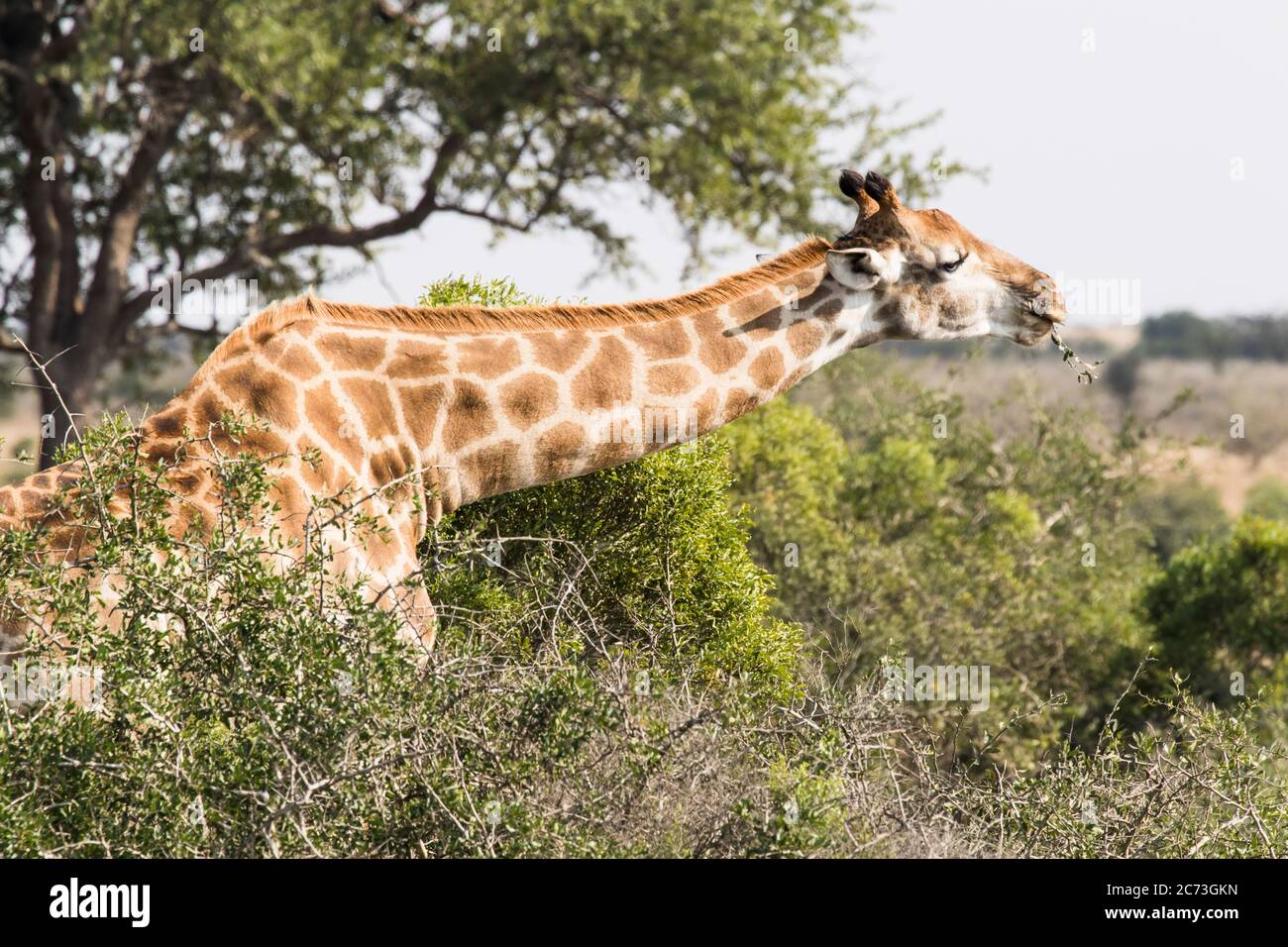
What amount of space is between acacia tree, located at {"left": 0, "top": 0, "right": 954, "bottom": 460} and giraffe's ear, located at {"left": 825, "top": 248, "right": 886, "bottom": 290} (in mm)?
11425

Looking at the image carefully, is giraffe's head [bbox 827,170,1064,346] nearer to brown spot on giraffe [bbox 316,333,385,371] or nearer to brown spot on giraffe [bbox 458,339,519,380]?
brown spot on giraffe [bbox 458,339,519,380]

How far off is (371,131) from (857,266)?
13.6 meters

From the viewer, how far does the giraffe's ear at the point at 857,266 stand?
696 centimetres

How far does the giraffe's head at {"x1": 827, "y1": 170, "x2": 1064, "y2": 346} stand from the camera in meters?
7.12

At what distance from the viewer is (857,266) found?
23.0 feet

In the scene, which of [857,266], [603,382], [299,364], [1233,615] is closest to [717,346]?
[603,382]

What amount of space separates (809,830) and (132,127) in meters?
17.8

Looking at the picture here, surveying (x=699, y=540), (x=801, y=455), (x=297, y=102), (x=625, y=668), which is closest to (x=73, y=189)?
(x=297, y=102)

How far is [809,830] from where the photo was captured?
15.5 feet

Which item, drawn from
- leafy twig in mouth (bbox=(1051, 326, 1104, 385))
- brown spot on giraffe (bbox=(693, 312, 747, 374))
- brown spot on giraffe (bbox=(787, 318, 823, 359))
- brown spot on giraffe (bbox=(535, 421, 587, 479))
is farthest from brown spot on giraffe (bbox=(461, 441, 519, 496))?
leafy twig in mouth (bbox=(1051, 326, 1104, 385))

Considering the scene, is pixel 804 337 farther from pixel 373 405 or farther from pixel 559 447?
pixel 373 405

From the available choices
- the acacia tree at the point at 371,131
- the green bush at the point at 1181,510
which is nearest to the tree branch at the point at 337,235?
the acacia tree at the point at 371,131

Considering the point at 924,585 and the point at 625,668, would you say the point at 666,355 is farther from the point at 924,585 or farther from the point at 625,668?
the point at 924,585

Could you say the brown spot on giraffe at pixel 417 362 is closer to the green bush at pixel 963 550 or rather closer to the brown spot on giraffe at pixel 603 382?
the brown spot on giraffe at pixel 603 382
